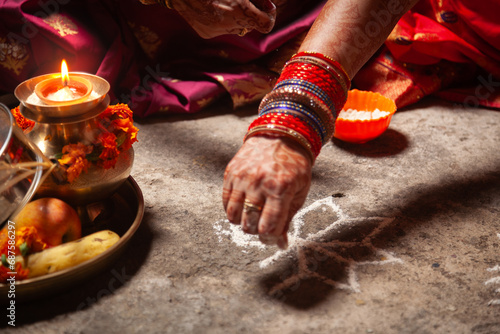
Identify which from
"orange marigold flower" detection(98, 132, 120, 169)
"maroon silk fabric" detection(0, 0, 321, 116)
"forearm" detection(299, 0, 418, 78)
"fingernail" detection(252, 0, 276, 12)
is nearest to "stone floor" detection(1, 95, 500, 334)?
"orange marigold flower" detection(98, 132, 120, 169)

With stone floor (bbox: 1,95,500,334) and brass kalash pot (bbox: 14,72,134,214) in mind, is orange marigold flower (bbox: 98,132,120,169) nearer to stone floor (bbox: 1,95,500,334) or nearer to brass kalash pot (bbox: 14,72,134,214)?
brass kalash pot (bbox: 14,72,134,214)

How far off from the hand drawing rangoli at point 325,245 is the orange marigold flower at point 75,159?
424mm

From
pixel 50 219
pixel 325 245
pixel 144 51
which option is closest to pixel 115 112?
pixel 50 219

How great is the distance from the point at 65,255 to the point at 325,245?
2.23 ft

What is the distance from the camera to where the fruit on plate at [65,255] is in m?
1.04

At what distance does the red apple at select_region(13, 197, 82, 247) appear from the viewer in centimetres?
109

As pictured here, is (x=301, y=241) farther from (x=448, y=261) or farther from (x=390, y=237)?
(x=448, y=261)

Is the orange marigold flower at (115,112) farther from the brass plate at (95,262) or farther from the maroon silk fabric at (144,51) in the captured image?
the maroon silk fabric at (144,51)

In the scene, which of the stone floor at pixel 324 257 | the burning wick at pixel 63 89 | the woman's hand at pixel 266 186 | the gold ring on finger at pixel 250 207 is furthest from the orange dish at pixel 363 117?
the burning wick at pixel 63 89

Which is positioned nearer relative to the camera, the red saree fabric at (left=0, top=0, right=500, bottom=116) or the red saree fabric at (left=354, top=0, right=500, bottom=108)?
the red saree fabric at (left=0, top=0, right=500, bottom=116)

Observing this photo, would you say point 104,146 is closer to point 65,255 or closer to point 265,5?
point 65,255

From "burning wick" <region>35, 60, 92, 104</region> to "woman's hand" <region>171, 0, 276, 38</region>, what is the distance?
41 centimetres

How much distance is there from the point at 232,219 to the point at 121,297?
1.08 feet

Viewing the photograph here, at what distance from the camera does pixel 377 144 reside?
186cm
